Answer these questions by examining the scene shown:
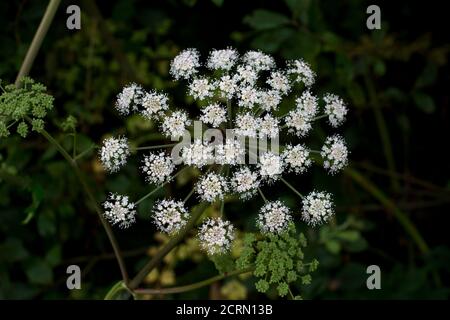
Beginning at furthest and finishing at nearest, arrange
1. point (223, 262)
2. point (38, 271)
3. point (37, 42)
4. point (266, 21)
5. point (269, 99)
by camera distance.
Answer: point (38, 271) < point (266, 21) < point (37, 42) < point (223, 262) < point (269, 99)

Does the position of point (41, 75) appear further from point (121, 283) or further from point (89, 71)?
point (121, 283)

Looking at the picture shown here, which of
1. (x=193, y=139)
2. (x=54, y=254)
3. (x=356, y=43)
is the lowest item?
(x=54, y=254)

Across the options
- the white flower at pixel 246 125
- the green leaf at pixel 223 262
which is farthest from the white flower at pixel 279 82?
the green leaf at pixel 223 262

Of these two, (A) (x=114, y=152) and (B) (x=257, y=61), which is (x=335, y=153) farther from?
Result: (A) (x=114, y=152)

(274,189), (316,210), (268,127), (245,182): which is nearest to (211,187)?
(245,182)

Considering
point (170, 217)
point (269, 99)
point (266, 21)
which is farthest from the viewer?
point (266, 21)

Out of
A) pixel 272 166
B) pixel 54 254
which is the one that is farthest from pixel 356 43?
pixel 54 254
